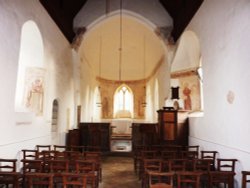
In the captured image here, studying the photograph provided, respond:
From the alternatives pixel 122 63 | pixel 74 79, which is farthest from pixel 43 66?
pixel 122 63

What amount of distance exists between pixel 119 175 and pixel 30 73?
11.9 feet

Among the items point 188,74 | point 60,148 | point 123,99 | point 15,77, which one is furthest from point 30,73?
point 123,99

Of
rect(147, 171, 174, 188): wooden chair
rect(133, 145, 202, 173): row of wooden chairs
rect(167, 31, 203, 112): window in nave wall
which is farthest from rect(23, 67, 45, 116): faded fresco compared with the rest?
rect(167, 31, 203, 112): window in nave wall

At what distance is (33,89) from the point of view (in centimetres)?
643

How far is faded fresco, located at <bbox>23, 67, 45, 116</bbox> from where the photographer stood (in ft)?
20.7

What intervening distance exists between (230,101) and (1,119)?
464 cm

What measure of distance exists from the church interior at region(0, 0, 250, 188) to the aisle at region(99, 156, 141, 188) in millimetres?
27

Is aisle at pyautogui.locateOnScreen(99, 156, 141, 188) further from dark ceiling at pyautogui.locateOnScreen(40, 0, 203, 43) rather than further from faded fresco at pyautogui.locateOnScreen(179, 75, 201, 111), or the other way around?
dark ceiling at pyautogui.locateOnScreen(40, 0, 203, 43)

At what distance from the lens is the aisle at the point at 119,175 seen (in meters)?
5.31

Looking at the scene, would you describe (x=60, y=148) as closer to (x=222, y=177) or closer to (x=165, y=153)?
(x=165, y=153)

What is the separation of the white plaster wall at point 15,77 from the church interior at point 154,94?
2 centimetres

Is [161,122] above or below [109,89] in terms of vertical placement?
below

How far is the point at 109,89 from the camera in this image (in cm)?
1811

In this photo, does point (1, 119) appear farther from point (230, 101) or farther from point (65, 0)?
point (65, 0)
